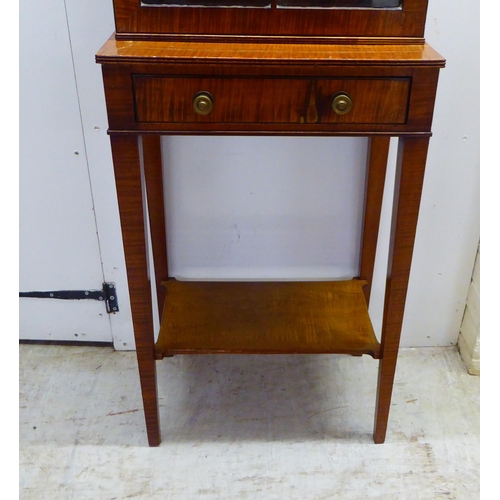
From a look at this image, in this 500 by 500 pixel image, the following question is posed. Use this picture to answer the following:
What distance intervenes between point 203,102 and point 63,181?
643mm

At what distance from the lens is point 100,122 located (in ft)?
4.56

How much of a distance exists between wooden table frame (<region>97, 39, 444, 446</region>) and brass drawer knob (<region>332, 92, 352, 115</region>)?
4 centimetres

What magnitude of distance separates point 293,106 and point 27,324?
45.1 inches

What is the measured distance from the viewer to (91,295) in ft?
5.38

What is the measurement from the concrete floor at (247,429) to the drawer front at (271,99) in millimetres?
823

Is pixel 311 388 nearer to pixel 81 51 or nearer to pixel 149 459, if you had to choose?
pixel 149 459

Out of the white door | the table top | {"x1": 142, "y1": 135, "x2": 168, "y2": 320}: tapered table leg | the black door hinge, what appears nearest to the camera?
the table top

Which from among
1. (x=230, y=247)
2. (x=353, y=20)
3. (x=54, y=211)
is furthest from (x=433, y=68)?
(x=54, y=211)

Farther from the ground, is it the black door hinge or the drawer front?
the drawer front

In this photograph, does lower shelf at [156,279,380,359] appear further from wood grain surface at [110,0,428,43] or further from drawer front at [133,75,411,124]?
wood grain surface at [110,0,428,43]

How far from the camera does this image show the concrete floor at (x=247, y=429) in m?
1.31

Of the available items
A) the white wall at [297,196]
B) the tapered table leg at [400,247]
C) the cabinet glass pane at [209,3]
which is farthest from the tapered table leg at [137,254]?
the tapered table leg at [400,247]

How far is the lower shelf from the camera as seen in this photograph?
51.8 inches

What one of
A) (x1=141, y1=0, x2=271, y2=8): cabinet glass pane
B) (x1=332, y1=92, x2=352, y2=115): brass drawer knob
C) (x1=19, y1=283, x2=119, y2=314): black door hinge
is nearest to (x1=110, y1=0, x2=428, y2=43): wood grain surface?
(x1=141, y1=0, x2=271, y2=8): cabinet glass pane
